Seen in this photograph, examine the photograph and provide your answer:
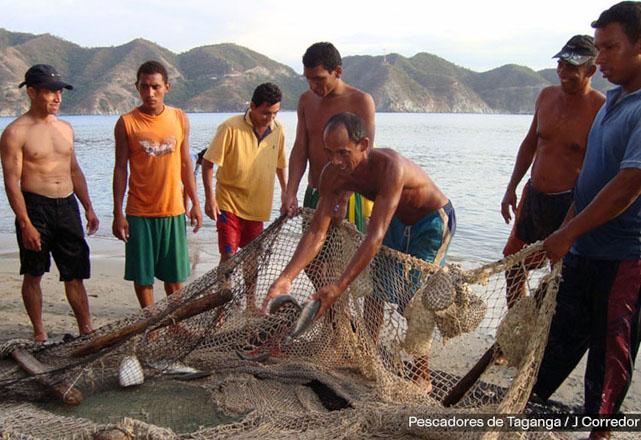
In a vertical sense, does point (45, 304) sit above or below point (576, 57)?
below

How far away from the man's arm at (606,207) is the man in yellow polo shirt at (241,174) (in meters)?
2.38

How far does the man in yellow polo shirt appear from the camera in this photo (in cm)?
445

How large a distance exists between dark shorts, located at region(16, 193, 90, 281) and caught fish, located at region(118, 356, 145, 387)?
1238 mm

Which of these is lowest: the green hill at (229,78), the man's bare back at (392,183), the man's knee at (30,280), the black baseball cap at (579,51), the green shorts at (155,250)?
the man's knee at (30,280)

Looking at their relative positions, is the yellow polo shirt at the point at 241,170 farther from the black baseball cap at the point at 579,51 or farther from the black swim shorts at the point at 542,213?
the black baseball cap at the point at 579,51

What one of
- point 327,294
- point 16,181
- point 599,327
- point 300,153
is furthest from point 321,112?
point 599,327

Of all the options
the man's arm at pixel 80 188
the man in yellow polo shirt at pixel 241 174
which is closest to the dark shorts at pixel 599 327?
the man in yellow polo shirt at pixel 241 174

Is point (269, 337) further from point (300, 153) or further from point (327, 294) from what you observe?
point (300, 153)

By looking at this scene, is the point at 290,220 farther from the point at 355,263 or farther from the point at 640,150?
the point at 640,150

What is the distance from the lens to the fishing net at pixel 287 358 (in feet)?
8.12

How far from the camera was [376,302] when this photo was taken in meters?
3.22

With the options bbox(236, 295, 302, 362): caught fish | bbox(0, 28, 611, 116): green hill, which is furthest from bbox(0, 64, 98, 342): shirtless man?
bbox(0, 28, 611, 116): green hill

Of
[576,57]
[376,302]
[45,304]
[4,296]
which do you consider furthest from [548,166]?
[4,296]

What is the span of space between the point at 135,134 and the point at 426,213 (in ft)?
6.64
